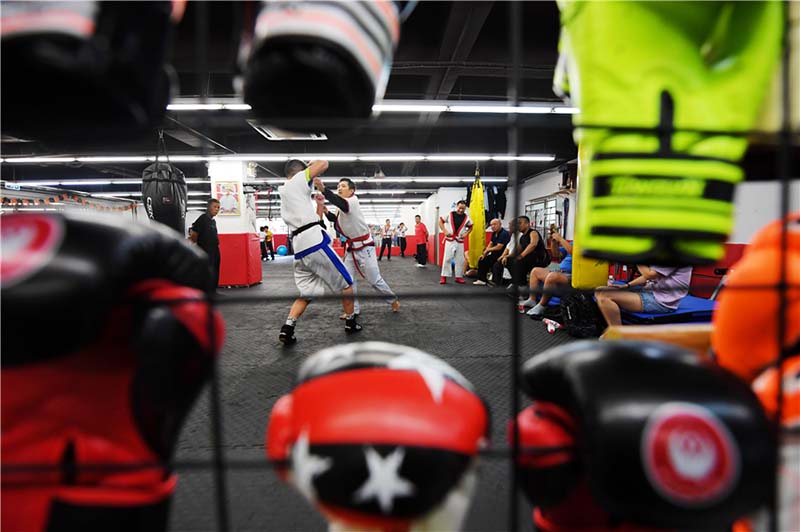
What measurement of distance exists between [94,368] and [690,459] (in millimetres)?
533

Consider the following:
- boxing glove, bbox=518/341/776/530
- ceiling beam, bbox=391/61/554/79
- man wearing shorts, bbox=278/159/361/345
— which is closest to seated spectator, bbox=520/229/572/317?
man wearing shorts, bbox=278/159/361/345

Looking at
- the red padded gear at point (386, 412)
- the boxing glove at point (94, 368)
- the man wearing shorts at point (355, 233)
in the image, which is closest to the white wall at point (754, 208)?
the man wearing shorts at point (355, 233)

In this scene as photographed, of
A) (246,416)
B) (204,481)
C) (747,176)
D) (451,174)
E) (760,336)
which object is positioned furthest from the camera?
(451,174)

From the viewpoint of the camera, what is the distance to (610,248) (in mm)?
425

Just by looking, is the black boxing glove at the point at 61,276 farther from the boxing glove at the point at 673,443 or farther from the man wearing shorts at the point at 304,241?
the man wearing shorts at the point at 304,241

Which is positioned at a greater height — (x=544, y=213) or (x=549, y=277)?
(x=544, y=213)

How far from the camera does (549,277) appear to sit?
2.86 m

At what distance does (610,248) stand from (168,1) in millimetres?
469

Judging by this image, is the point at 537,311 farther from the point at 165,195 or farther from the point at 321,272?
the point at 165,195

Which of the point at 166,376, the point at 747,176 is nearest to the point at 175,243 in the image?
the point at 166,376

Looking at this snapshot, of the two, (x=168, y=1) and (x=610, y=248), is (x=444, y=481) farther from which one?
(x=168, y=1)

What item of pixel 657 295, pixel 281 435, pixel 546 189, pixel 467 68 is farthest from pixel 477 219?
pixel 281 435

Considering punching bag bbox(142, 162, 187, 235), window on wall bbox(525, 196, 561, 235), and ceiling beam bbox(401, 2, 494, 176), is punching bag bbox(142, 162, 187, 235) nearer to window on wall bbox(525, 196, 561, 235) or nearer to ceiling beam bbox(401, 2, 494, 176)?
ceiling beam bbox(401, 2, 494, 176)

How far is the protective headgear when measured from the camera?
400 mm
